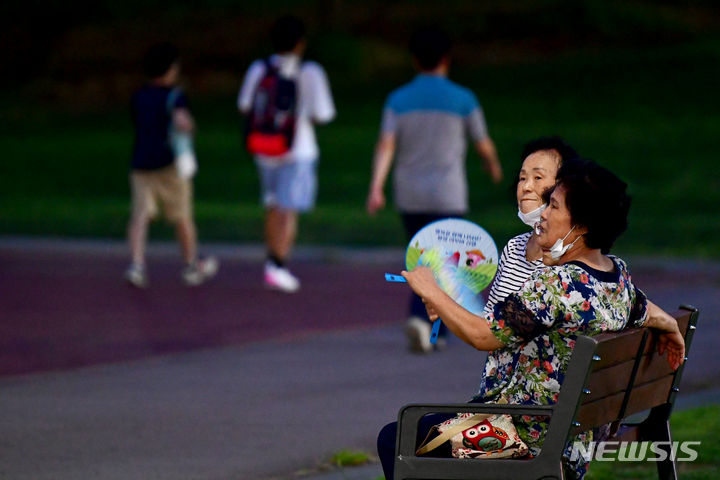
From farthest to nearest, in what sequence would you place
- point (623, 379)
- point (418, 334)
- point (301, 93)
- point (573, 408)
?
point (301, 93) < point (418, 334) < point (623, 379) < point (573, 408)

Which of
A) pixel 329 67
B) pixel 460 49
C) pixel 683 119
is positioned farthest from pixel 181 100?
pixel 460 49

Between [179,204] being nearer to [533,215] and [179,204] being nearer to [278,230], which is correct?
[278,230]

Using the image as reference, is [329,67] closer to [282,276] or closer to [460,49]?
[460,49]

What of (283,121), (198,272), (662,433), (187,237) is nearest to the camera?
(662,433)

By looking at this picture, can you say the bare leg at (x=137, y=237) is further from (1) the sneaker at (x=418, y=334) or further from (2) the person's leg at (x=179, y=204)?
(1) the sneaker at (x=418, y=334)

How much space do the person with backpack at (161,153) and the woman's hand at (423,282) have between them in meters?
6.83

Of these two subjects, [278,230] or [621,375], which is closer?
[621,375]

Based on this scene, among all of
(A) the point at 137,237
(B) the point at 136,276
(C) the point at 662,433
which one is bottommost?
(B) the point at 136,276

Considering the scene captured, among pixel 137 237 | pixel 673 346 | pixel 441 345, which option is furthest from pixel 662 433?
pixel 137 237

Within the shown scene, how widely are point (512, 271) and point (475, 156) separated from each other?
57.4ft

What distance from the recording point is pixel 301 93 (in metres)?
10.4

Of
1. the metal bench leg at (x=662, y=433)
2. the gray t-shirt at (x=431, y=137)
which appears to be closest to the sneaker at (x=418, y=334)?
the gray t-shirt at (x=431, y=137)

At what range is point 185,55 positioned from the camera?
36.5 m

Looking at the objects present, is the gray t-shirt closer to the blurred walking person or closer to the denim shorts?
the blurred walking person
